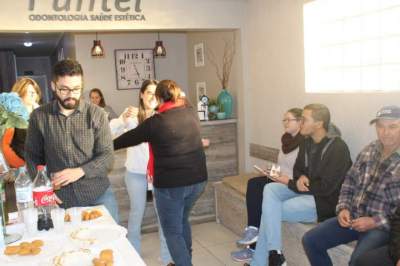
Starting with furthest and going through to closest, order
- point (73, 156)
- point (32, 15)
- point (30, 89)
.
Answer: point (32, 15)
point (30, 89)
point (73, 156)

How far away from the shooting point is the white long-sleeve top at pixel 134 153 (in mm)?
3078

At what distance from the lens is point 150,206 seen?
13.4 feet

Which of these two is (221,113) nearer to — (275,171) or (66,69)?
(275,171)

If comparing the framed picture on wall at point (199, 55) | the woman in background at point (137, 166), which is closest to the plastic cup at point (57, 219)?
the woman in background at point (137, 166)

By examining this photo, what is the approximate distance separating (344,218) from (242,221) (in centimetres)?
139

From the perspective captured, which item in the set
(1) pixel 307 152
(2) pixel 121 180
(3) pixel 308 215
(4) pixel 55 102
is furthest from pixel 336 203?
(2) pixel 121 180

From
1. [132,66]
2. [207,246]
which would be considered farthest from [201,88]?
[207,246]

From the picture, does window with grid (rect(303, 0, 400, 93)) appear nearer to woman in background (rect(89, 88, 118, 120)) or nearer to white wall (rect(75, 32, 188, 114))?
woman in background (rect(89, 88, 118, 120))

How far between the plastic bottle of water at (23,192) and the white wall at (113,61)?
4.51 m

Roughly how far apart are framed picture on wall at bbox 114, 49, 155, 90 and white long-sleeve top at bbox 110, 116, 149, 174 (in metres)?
3.43

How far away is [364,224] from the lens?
228 cm

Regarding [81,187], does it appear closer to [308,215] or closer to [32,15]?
[308,215]

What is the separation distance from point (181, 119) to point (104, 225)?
918mm

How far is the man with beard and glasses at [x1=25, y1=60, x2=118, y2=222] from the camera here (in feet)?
6.68
